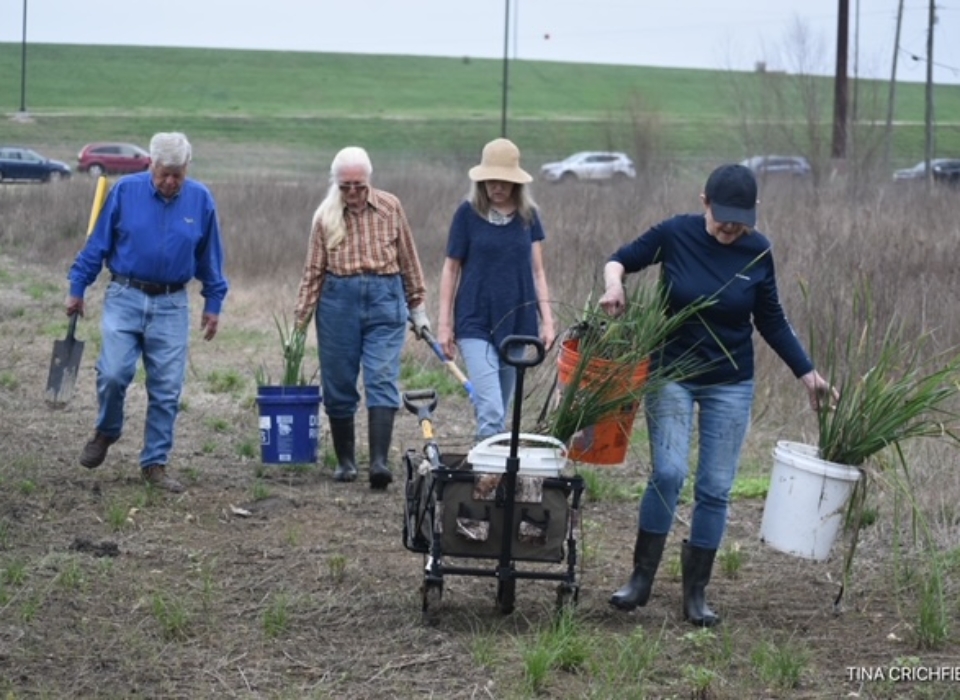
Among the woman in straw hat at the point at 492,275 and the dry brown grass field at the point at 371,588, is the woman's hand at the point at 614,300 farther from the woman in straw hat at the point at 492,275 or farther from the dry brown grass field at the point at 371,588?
the woman in straw hat at the point at 492,275

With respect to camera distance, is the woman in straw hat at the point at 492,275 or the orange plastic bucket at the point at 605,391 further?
the woman in straw hat at the point at 492,275

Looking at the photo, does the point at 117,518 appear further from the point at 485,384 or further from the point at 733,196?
the point at 733,196

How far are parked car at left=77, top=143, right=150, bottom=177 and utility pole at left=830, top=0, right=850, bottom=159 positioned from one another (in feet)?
71.8

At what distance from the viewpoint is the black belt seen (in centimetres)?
863

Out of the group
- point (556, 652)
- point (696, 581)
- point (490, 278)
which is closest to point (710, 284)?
point (696, 581)

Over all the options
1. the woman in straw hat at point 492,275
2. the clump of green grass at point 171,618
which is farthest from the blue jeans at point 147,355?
the clump of green grass at point 171,618

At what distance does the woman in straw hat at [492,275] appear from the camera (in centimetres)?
789

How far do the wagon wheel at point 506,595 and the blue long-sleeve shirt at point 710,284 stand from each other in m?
1.06

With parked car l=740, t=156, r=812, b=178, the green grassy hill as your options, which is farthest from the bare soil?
parked car l=740, t=156, r=812, b=178

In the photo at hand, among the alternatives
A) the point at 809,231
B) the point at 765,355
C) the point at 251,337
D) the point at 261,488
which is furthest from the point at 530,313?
the point at 809,231

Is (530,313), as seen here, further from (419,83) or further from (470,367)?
(419,83)

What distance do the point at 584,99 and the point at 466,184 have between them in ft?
A: 188

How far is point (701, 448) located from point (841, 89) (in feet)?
88.9

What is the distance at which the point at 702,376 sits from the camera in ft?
21.2
